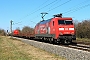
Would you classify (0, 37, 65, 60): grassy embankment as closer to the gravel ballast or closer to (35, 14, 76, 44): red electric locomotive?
the gravel ballast

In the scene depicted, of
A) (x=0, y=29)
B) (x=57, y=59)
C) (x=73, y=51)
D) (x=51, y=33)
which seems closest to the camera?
(x=73, y=51)

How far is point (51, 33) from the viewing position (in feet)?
85.0

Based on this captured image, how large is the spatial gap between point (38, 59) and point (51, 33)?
10.7 meters

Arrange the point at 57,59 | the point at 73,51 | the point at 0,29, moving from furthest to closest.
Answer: the point at 0,29 → the point at 57,59 → the point at 73,51

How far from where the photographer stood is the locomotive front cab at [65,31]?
931 inches

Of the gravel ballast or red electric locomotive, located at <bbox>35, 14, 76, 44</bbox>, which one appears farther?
red electric locomotive, located at <bbox>35, 14, 76, 44</bbox>

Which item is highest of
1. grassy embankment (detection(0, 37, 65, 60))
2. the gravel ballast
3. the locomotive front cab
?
the locomotive front cab

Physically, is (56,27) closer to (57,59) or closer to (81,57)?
(57,59)

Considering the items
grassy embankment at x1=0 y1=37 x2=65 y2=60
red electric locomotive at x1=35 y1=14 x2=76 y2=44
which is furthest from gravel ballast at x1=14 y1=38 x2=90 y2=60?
red electric locomotive at x1=35 y1=14 x2=76 y2=44

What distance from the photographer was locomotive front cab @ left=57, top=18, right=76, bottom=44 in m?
23.7

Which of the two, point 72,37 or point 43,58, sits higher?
point 72,37

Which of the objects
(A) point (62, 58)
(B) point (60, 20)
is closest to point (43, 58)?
(A) point (62, 58)

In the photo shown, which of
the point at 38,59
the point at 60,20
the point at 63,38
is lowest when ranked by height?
the point at 38,59

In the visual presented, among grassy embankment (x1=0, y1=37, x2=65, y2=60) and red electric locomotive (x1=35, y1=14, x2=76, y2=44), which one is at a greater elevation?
red electric locomotive (x1=35, y1=14, x2=76, y2=44)
